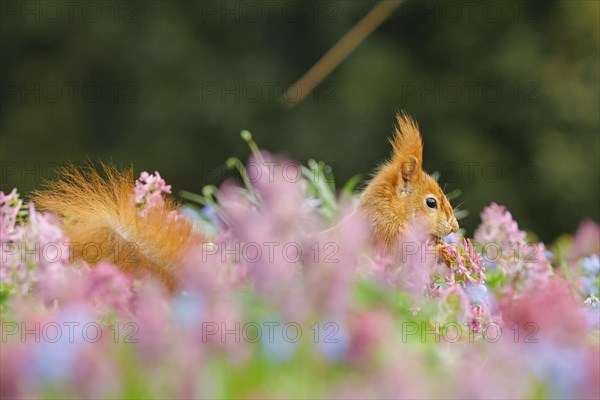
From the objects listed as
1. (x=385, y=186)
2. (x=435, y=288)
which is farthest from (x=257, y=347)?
(x=385, y=186)

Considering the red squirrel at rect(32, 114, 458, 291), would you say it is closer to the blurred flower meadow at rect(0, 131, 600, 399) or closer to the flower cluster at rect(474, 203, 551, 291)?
the blurred flower meadow at rect(0, 131, 600, 399)

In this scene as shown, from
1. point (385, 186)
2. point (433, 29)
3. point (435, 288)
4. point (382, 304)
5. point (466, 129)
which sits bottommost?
point (382, 304)

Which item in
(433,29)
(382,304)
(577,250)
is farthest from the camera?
(433,29)

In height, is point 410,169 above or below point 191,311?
above

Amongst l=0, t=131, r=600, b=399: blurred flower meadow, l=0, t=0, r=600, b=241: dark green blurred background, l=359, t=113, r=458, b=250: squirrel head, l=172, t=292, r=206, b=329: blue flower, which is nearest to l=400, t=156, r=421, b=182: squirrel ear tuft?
l=359, t=113, r=458, b=250: squirrel head

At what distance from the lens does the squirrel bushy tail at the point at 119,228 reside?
1.38 meters

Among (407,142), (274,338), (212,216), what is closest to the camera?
(274,338)

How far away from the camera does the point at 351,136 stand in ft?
22.4

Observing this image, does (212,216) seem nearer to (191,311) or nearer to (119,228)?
(119,228)

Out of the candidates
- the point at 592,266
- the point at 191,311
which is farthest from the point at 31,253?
the point at 592,266

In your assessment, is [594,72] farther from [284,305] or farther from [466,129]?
[284,305]

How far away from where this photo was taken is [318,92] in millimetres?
7219

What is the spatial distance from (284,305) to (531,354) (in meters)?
0.23

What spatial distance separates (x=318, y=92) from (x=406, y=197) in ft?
17.3
